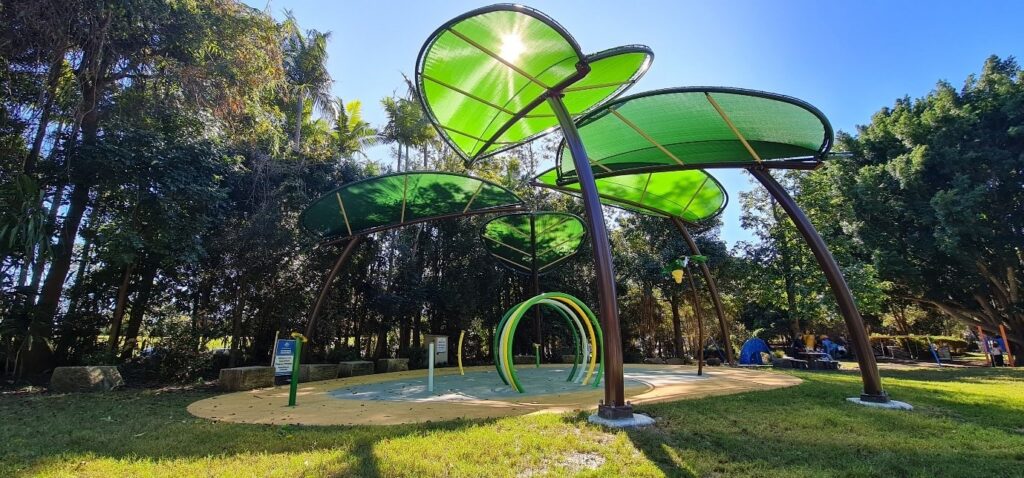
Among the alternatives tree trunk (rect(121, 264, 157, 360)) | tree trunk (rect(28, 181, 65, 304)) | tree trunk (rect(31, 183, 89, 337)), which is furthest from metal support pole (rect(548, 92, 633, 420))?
tree trunk (rect(121, 264, 157, 360))

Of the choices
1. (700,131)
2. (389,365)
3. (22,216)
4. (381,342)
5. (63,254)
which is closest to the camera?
(22,216)

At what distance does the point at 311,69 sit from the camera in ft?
66.4

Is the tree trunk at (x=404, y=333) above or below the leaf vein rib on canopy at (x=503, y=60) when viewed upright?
below

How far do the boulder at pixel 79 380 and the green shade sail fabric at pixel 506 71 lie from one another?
7754 mm

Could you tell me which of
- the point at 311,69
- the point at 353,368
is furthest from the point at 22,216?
the point at 311,69

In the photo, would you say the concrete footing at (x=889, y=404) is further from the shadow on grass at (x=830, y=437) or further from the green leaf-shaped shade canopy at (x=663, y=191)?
the green leaf-shaped shade canopy at (x=663, y=191)

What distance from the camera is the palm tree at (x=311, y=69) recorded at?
19.9m

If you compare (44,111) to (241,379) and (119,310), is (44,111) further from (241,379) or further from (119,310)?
(241,379)

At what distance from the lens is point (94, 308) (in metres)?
10.7

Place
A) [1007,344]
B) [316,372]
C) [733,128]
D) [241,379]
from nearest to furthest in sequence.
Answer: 1. [733,128]
2. [241,379]
3. [316,372]
4. [1007,344]

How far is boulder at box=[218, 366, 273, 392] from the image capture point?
842cm

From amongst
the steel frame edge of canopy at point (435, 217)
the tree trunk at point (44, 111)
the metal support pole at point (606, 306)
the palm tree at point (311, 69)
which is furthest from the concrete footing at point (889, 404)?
the palm tree at point (311, 69)

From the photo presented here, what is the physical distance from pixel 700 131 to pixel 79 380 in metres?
11.9

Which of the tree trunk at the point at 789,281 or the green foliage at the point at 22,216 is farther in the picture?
the tree trunk at the point at 789,281
